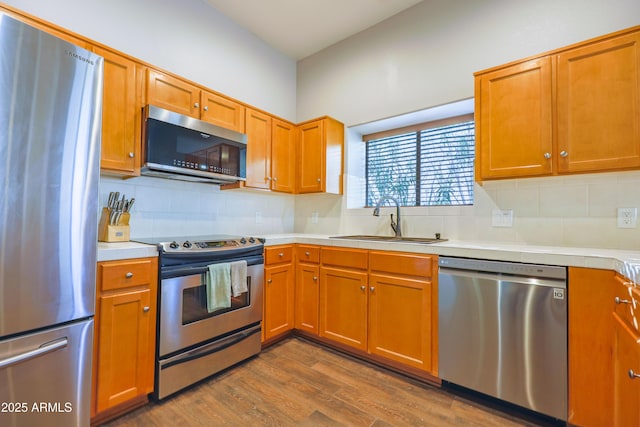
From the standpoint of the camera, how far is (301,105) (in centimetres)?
356

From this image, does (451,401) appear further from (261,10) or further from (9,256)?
(261,10)

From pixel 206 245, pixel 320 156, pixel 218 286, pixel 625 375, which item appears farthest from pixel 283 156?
pixel 625 375

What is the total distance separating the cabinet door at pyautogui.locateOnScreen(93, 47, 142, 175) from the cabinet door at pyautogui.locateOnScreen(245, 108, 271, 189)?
0.91 metres

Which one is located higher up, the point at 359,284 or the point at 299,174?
the point at 299,174

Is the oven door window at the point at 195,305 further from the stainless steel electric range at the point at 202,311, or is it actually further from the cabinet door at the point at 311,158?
the cabinet door at the point at 311,158

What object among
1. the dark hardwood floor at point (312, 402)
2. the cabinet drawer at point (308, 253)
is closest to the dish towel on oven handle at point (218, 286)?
the dark hardwood floor at point (312, 402)

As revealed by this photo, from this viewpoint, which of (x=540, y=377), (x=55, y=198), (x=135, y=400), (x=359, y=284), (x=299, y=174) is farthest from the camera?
(x=299, y=174)

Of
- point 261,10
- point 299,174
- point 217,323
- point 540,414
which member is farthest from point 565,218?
point 261,10

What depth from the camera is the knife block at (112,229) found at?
6.25ft

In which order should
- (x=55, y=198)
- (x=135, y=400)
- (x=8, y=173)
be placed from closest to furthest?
(x=8, y=173) < (x=55, y=198) < (x=135, y=400)

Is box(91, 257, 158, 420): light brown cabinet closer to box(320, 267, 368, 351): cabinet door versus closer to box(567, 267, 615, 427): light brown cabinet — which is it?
box(320, 267, 368, 351): cabinet door

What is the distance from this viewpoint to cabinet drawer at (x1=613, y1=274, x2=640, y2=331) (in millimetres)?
1151

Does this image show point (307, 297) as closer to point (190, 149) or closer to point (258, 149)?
point (258, 149)

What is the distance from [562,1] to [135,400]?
3.73 metres
